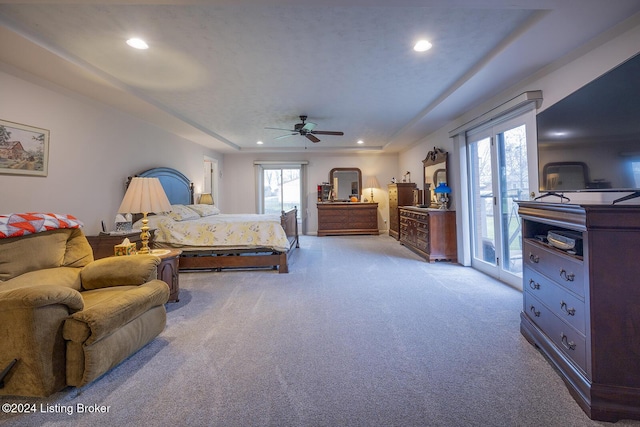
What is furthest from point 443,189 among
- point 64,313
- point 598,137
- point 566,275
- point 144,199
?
point 64,313

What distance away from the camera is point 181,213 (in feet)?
14.6

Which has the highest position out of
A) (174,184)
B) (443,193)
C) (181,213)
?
(174,184)

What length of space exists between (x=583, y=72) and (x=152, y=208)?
4.00 meters

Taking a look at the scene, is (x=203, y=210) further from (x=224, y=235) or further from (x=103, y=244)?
(x=103, y=244)

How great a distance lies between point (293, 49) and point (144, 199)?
6.55 feet

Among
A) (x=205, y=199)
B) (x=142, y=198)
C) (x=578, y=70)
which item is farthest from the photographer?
(x=205, y=199)

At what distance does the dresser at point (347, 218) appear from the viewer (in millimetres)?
7668

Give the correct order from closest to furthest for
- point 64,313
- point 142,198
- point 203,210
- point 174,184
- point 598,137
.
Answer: point 64,313
point 598,137
point 142,198
point 174,184
point 203,210

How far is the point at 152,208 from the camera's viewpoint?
2.76 m

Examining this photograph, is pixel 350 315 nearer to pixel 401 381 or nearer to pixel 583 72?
pixel 401 381

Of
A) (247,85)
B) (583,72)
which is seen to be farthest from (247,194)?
(583,72)

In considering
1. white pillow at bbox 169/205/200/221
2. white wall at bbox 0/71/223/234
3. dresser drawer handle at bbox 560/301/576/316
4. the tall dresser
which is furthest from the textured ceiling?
the tall dresser

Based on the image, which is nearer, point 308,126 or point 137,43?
point 137,43

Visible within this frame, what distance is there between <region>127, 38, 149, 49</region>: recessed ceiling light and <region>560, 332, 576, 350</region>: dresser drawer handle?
12.0 feet
